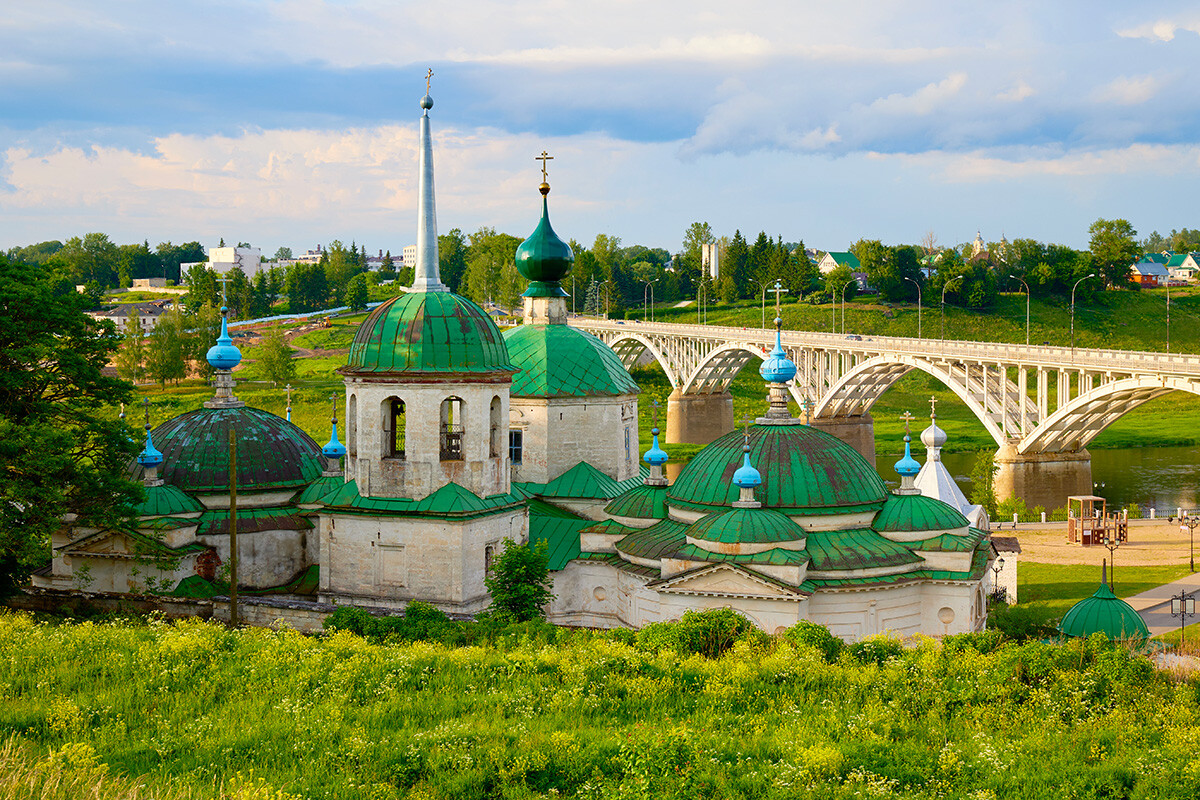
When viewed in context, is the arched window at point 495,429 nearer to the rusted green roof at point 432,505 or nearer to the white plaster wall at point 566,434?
the rusted green roof at point 432,505

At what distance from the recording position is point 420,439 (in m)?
24.7

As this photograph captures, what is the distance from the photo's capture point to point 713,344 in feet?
292

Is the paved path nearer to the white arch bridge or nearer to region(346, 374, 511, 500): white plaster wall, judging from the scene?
the white arch bridge

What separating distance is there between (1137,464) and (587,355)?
5033 centimetres

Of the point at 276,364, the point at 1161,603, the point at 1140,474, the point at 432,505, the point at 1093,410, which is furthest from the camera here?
the point at 276,364

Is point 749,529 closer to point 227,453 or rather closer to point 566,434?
point 566,434

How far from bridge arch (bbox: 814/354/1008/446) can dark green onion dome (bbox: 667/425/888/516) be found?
34.6 m

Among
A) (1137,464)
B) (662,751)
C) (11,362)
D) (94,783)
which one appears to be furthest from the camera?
(1137,464)

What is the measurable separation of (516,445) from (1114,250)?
114 m

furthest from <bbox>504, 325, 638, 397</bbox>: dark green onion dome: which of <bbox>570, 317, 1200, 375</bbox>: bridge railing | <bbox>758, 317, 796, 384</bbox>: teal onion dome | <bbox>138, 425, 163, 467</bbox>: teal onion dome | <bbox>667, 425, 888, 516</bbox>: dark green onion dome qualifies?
<bbox>570, 317, 1200, 375</bbox>: bridge railing

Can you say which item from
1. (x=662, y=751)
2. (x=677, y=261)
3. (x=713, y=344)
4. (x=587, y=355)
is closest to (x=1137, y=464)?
(x=713, y=344)

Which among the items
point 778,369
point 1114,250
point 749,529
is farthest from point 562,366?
point 1114,250

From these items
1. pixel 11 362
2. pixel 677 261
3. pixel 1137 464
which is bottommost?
pixel 1137 464

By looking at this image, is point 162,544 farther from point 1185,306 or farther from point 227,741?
point 1185,306
